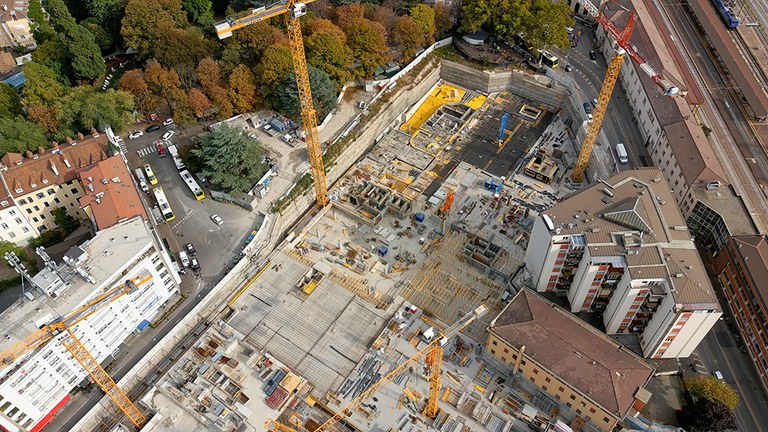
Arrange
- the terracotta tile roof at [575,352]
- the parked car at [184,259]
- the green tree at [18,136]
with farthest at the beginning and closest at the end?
the green tree at [18,136]
the parked car at [184,259]
the terracotta tile roof at [575,352]

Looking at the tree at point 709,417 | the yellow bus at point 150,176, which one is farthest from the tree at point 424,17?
the tree at point 709,417

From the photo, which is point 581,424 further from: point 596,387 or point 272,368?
point 272,368

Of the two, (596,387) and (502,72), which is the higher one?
(502,72)

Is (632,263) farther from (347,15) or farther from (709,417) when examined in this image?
(347,15)

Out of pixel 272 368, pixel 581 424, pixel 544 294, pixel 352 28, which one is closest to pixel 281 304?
pixel 272 368

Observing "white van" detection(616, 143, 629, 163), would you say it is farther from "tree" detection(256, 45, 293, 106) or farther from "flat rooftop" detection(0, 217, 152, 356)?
"flat rooftop" detection(0, 217, 152, 356)

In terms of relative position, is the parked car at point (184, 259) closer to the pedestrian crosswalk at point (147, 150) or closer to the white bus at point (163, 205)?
the white bus at point (163, 205)

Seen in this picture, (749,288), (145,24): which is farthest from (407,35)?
(749,288)
